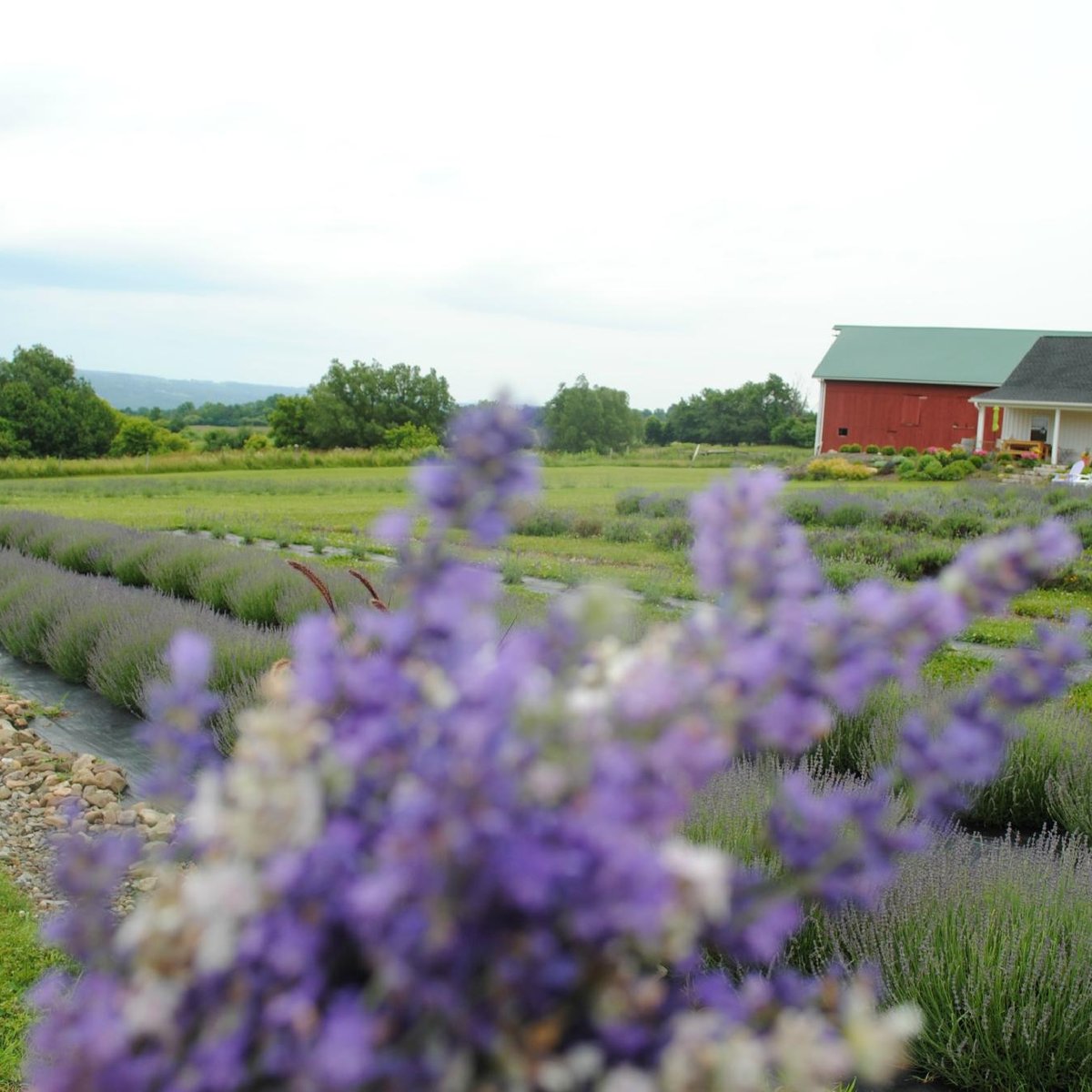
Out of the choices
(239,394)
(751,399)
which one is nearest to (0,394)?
(751,399)

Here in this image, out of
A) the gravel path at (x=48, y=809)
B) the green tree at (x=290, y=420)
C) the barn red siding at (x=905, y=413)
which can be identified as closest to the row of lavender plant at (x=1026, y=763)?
the gravel path at (x=48, y=809)

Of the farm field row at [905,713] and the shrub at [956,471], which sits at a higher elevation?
the shrub at [956,471]

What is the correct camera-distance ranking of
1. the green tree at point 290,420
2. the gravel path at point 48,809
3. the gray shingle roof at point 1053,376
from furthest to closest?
the green tree at point 290,420 < the gray shingle roof at point 1053,376 < the gravel path at point 48,809

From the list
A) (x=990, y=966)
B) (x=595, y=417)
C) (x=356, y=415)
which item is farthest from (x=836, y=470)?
(x=356, y=415)

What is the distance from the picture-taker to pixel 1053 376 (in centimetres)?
3841

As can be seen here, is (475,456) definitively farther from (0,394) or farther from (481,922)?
(0,394)

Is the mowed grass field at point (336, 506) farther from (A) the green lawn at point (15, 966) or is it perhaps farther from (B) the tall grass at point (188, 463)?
(A) the green lawn at point (15, 966)

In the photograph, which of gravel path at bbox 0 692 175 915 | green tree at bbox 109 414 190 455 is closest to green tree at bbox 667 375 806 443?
green tree at bbox 109 414 190 455

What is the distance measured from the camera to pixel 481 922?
83 centimetres

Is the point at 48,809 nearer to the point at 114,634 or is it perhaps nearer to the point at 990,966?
the point at 114,634

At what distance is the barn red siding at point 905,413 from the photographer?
4406cm

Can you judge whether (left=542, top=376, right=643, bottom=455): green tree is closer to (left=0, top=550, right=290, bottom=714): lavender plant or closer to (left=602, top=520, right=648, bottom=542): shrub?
(left=602, top=520, right=648, bottom=542): shrub

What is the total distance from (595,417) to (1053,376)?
113 ft

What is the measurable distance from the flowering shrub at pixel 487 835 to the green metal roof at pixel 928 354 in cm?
4606
